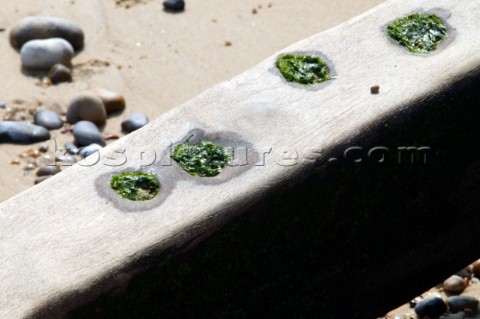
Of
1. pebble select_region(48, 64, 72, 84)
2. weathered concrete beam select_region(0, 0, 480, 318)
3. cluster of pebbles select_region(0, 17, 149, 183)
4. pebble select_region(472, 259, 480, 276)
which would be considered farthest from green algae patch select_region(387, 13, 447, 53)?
pebble select_region(48, 64, 72, 84)

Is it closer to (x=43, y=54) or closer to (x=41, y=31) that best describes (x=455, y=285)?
(x=43, y=54)

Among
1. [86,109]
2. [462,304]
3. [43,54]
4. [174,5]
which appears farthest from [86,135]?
[462,304]

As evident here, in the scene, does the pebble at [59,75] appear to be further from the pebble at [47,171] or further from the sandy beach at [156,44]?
the pebble at [47,171]

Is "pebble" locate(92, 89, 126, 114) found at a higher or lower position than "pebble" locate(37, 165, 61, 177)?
higher

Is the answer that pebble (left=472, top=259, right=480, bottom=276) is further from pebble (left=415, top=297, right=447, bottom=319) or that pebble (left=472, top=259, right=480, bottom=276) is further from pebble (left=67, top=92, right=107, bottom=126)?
pebble (left=67, top=92, right=107, bottom=126)

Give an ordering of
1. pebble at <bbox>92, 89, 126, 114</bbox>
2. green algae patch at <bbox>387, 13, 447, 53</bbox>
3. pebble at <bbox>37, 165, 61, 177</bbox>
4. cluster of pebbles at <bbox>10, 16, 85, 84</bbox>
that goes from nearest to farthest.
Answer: green algae patch at <bbox>387, 13, 447, 53</bbox> → pebble at <bbox>37, 165, 61, 177</bbox> → pebble at <bbox>92, 89, 126, 114</bbox> → cluster of pebbles at <bbox>10, 16, 85, 84</bbox>

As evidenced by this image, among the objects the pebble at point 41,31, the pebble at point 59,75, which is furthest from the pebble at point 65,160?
the pebble at point 41,31
